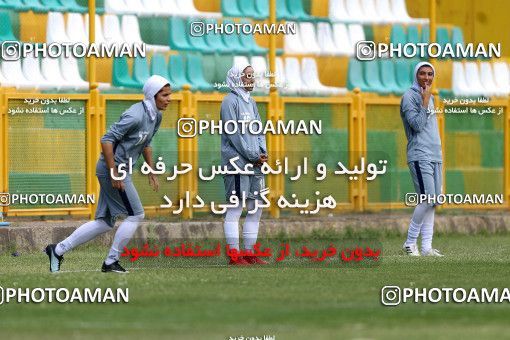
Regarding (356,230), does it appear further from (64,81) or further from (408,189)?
(64,81)

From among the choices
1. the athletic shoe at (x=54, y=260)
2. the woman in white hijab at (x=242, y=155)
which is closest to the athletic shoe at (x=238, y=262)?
the woman in white hijab at (x=242, y=155)

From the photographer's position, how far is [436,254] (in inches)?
713

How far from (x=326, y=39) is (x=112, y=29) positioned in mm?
3815

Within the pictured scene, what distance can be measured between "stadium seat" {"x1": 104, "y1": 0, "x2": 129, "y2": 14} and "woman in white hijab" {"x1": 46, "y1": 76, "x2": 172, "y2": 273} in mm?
7843

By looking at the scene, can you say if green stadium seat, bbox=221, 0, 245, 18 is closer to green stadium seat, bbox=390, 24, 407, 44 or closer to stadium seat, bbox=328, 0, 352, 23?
stadium seat, bbox=328, 0, 352, 23

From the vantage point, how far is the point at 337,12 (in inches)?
1017

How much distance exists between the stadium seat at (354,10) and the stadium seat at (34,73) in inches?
230

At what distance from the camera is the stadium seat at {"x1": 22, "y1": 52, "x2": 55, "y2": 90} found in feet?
70.8

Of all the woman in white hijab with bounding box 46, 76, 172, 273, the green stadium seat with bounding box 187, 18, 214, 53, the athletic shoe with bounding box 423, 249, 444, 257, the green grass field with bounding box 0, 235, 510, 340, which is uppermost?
the green stadium seat with bounding box 187, 18, 214, 53

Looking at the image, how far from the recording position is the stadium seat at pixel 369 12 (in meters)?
26.0

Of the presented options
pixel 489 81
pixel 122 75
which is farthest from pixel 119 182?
pixel 489 81

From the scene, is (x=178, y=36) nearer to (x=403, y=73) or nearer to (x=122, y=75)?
(x=122, y=75)

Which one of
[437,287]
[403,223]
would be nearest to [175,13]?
[403,223]

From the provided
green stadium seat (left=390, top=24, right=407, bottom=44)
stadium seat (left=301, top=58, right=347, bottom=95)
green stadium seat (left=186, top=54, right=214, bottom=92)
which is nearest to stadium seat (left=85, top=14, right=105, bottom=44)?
green stadium seat (left=186, top=54, right=214, bottom=92)
